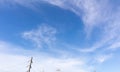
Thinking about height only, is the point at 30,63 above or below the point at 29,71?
above

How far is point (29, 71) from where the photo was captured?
8.70 meters

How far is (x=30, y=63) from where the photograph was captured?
8.63 m

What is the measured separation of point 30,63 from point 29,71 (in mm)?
1884
